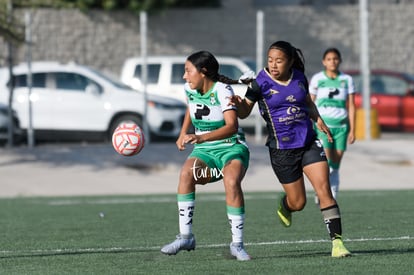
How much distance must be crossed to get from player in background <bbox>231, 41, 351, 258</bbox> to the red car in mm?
18833

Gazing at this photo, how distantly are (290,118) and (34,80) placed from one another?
16169mm

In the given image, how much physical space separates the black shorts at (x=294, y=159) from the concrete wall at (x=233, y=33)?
2192cm

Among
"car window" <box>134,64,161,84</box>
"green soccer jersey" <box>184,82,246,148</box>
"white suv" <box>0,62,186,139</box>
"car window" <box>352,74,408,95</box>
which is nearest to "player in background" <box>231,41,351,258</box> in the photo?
"green soccer jersey" <box>184,82,246,148</box>

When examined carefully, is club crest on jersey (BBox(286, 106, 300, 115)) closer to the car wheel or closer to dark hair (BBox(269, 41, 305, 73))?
dark hair (BBox(269, 41, 305, 73))

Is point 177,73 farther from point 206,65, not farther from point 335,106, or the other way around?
point 206,65

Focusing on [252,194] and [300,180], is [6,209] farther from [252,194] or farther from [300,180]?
[300,180]

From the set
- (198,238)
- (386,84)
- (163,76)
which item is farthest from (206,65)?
(386,84)

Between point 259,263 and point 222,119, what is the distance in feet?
4.19

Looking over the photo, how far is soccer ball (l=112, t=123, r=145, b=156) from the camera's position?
1018cm

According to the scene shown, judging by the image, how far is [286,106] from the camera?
32.6ft

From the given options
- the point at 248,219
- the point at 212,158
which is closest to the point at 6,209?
the point at 248,219

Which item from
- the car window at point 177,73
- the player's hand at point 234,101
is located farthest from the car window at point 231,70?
the player's hand at point 234,101

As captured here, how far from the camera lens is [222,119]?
32.4 feet

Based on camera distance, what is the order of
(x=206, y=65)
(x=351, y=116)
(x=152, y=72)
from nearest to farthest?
1. (x=206, y=65)
2. (x=351, y=116)
3. (x=152, y=72)
